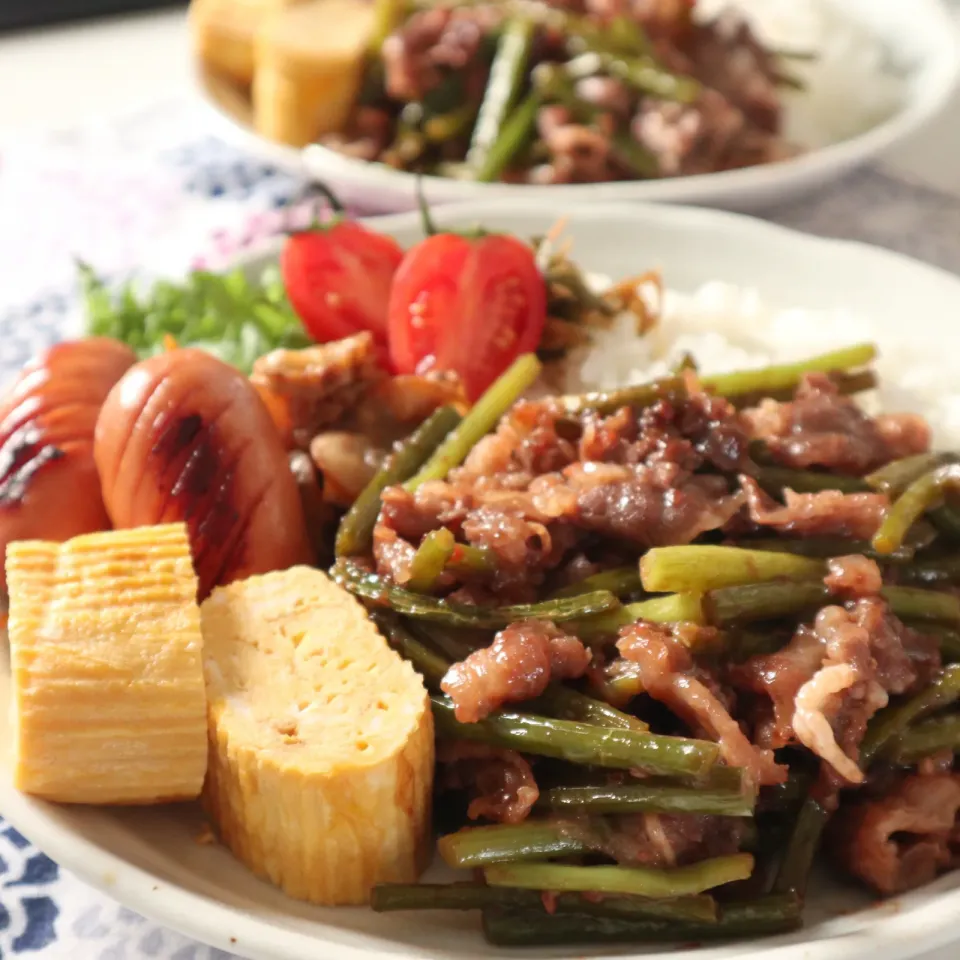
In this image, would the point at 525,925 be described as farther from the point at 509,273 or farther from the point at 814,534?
the point at 509,273

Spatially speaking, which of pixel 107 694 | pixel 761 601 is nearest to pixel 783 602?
pixel 761 601

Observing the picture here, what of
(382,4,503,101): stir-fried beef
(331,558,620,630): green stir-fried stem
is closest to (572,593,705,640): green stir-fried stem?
(331,558,620,630): green stir-fried stem

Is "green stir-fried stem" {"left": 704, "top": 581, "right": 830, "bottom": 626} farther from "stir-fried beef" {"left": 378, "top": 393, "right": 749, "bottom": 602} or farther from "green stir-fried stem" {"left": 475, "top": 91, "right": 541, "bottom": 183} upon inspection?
"green stir-fried stem" {"left": 475, "top": 91, "right": 541, "bottom": 183}

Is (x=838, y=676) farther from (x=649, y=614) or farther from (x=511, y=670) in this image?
(x=511, y=670)

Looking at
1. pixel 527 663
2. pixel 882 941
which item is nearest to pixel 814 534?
pixel 527 663

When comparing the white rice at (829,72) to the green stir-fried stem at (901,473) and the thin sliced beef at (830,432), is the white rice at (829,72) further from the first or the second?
the green stir-fried stem at (901,473)

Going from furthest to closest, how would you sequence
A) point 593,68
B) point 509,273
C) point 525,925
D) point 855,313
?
point 593,68, point 855,313, point 509,273, point 525,925

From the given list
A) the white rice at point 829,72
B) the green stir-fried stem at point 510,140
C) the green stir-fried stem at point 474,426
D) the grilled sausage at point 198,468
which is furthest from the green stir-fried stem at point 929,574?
the white rice at point 829,72
